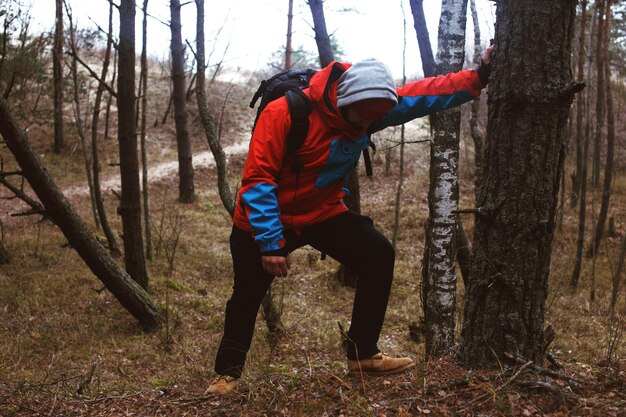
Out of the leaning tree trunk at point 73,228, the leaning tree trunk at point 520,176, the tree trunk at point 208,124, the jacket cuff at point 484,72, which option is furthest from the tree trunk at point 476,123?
the leaning tree trunk at point 520,176

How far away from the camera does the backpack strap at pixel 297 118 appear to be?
2.93m

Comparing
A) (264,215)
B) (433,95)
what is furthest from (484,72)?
(264,215)

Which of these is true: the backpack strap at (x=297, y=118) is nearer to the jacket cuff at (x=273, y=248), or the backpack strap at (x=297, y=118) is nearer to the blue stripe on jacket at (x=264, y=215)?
the blue stripe on jacket at (x=264, y=215)

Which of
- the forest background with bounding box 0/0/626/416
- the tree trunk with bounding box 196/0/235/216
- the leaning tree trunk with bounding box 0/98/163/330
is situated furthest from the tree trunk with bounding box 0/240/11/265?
the tree trunk with bounding box 196/0/235/216

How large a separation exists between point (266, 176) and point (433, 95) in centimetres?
115

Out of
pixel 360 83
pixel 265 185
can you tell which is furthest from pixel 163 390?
pixel 360 83

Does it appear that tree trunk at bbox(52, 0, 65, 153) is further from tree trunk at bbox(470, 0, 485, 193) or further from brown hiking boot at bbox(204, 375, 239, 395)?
brown hiking boot at bbox(204, 375, 239, 395)

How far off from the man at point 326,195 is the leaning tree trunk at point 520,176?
0.39m

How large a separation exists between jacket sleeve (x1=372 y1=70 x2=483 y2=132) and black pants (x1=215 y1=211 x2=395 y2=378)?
2.30 ft

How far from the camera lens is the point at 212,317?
25.0ft

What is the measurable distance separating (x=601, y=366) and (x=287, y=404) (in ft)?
6.09

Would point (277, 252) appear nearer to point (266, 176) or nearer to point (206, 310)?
point (266, 176)

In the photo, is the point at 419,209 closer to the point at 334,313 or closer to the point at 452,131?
the point at 334,313

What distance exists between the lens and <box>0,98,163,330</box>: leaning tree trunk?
207 inches
